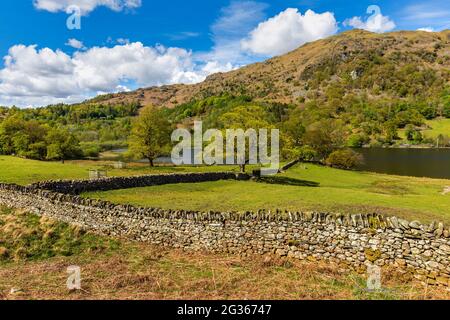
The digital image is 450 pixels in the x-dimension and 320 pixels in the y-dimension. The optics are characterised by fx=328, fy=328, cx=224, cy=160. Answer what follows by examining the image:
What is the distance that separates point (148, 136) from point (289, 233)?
4904 centimetres

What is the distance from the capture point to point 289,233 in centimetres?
1652

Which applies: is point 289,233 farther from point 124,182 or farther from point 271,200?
point 124,182

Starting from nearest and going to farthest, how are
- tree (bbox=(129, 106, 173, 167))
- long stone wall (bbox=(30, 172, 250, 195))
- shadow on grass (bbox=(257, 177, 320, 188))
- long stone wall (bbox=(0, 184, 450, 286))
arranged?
1. long stone wall (bbox=(0, 184, 450, 286))
2. long stone wall (bbox=(30, 172, 250, 195))
3. shadow on grass (bbox=(257, 177, 320, 188))
4. tree (bbox=(129, 106, 173, 167))

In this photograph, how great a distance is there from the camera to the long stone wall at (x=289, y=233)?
13516 millimetres

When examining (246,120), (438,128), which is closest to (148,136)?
(246,120)

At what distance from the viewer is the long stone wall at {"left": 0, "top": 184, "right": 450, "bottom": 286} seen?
44.3 feet

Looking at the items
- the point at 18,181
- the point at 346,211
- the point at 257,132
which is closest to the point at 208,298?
the point at 346,211

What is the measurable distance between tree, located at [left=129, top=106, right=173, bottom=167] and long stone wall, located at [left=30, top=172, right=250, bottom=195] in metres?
19.3

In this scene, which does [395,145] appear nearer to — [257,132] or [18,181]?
[257,132]

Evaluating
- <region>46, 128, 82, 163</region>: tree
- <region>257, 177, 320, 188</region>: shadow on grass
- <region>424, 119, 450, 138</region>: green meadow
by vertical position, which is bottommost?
<region>257, 177, 320, 188</region>: shadow on grass

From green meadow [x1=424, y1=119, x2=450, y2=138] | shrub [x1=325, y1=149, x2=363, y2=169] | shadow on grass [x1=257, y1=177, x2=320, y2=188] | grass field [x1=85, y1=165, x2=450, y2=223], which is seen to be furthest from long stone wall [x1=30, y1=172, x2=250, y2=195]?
green meadow [x1=424, y1=119, x2=450, y2=138]

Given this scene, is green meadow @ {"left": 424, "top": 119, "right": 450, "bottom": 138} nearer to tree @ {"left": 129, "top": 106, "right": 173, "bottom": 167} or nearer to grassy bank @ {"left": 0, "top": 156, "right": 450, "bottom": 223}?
tree @ {"left": 129, "top": 106, "right": 173, "bottom": 167}

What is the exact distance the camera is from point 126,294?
41.8 feet
